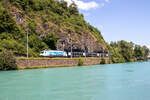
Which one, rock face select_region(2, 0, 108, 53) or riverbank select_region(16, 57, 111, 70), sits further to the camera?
rock face select_region(2, 0, 108, 53)

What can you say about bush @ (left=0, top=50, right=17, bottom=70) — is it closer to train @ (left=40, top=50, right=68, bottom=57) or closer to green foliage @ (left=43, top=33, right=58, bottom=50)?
train @ (left=40, top=50, right=68, bottom=57)

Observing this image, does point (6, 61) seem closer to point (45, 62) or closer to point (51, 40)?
point (45, 62)

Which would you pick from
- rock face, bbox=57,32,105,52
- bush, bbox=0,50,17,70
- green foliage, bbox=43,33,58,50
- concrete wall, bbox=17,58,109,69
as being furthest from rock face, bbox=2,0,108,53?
bush, bbox=0,50,17,70

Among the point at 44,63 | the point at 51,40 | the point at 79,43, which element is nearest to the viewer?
the point at 44,63

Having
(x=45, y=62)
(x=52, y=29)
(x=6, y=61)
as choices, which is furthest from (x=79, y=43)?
(x=6, y=61)

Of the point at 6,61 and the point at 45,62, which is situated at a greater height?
the point at 6,61

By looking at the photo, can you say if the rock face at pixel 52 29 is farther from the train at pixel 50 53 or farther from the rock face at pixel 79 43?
the train at pixel 50 53

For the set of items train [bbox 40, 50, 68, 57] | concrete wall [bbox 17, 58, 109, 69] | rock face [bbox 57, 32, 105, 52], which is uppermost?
rock face [bbox 57, 32, 105, 52]

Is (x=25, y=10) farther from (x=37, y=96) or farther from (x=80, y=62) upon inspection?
(x=37, y=96)

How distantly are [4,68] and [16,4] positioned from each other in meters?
32.2

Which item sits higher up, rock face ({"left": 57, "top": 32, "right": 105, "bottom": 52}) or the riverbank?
rock face ({"left": 57, "top": 32, "right": 105, "bottom": 52})

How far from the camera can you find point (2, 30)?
48656 mm

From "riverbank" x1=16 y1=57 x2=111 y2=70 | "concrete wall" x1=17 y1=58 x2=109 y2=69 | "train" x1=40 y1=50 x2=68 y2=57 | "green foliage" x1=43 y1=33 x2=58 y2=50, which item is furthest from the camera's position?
"green foliage" x1=43 y1=33 x2=58 y2=50

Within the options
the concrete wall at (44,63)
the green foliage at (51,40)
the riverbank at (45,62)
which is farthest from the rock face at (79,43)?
the concrete wall at (44,63)
